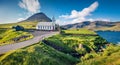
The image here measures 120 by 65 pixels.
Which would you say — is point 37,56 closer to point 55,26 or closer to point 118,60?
point 118,60

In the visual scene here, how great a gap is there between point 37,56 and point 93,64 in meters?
13.8

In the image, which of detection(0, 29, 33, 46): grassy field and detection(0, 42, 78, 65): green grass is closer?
detection(0, 42, 78, 65): green grass

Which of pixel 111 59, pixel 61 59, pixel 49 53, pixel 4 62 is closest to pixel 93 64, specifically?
pixel 111 59

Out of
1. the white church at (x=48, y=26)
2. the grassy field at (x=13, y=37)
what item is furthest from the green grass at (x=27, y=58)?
the white church at (x=48, y=26)

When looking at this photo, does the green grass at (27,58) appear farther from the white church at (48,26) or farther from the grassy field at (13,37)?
the white church at (48,26)

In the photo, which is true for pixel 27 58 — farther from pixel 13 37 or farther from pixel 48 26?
pixel 48 26

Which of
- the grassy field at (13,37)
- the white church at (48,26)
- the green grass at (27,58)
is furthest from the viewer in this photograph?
the white church at (48,26)

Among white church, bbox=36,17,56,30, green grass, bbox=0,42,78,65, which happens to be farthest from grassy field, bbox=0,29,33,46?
white church, bbox=36,17,56,30

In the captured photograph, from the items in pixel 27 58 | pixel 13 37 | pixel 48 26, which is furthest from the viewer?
pixel 48 26

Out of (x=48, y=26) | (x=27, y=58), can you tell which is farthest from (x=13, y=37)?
(x=48, y=26)

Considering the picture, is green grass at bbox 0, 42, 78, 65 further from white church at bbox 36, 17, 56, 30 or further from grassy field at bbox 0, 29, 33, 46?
white church at bbox 36, 17, 56, 30

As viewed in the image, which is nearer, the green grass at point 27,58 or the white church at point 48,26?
the green grass at point 27,58

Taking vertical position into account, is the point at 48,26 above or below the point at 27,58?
above

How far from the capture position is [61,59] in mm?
48938
